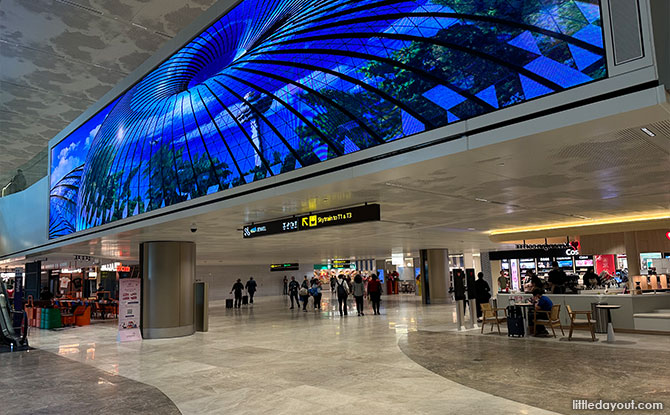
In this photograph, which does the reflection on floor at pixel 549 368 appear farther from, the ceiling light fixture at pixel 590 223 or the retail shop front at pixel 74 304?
the retail shop front at pixel 74 304

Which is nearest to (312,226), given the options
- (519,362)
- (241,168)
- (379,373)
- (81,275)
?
(241,168)

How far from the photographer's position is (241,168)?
35.2 feet

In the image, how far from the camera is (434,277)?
2930 centimetres

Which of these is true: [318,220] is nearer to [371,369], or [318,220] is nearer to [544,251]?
[371,369]

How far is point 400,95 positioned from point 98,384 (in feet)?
25.4

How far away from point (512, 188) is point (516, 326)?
18.1 ft

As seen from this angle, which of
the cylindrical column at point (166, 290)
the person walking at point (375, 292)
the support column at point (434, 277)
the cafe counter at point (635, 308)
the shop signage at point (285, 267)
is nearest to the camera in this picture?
the cafe counter at point (635, 308)

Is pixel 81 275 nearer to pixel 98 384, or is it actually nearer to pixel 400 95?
pixel 98 384

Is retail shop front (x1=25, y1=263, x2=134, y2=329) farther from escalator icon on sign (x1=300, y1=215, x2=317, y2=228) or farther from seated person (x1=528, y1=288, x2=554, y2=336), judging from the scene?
seated person (x1=528, y1=288, x2=554, y2=336)

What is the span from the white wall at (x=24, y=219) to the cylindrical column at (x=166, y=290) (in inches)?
338

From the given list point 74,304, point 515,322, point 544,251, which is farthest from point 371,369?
point 74,304

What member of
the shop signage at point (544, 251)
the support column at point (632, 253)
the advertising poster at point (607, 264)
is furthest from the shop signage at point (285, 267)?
the support column at point (632, 253)

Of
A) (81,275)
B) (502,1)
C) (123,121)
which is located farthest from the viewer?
(81,275)

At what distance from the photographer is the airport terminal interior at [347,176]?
5891 millimetres
